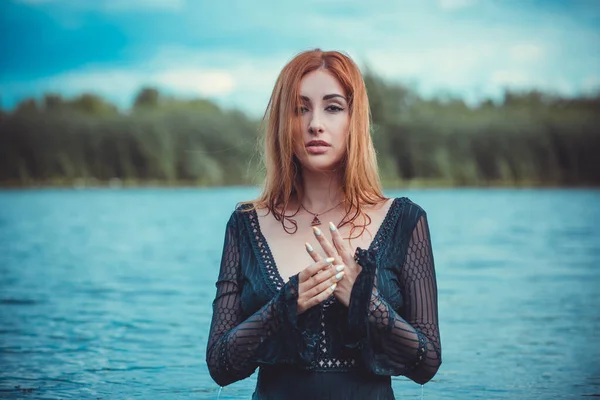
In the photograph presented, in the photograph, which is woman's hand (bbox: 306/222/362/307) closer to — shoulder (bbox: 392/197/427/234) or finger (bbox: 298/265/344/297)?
finger (bbox: 298/265/344/297)

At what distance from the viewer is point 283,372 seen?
8.81 feet

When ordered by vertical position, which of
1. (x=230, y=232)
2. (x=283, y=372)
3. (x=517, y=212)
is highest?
(x=230, y=232)

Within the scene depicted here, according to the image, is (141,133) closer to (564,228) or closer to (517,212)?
(517,212)

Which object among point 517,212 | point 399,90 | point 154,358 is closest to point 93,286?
point 154,358

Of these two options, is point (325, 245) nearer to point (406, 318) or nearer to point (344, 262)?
point (344, 262)

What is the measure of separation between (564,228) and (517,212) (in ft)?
27.1

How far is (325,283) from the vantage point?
8.01 feet

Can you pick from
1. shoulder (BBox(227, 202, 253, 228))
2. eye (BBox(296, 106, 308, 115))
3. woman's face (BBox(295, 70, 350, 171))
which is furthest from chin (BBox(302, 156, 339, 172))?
shoulder (BBox(227, 202, 253, 228))

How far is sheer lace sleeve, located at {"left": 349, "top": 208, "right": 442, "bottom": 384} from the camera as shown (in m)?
2.46

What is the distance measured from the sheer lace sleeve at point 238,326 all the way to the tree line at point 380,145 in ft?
187

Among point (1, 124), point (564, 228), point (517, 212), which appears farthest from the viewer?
point (1, 124)

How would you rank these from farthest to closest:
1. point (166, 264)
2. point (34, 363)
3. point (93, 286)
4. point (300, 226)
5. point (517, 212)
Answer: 1. point (517, 212)
2. point (166, 264)
3. point (93, 286)
4. point (34, 363)
5. point (300, 226)

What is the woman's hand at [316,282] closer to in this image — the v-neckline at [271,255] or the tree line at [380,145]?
the v-neckline at [271,255]

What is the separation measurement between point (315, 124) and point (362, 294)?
0.53m
